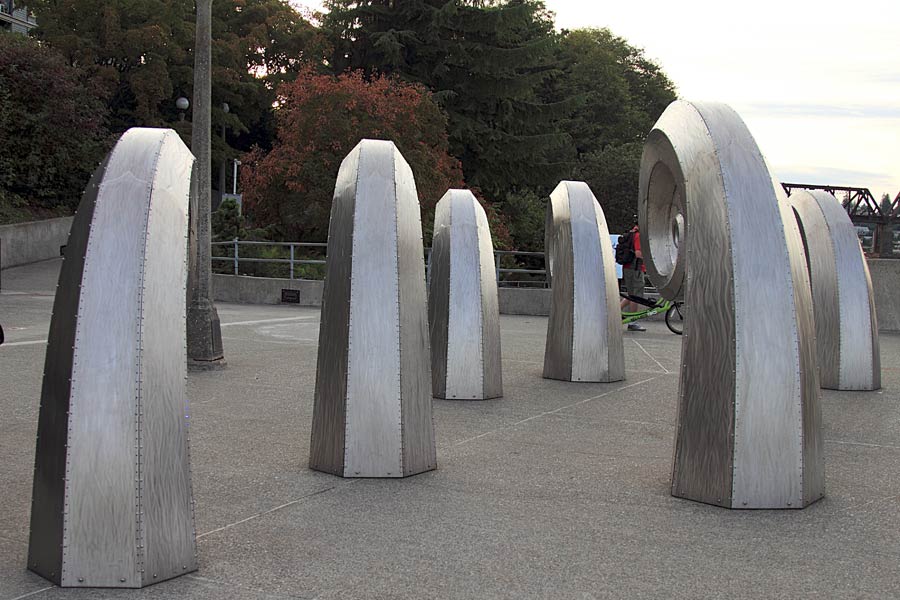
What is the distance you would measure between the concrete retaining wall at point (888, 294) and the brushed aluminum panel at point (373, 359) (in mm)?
14646

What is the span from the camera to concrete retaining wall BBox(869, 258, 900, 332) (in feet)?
61.5

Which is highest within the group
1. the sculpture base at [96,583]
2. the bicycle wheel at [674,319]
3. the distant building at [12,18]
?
the distant building at [12,18]

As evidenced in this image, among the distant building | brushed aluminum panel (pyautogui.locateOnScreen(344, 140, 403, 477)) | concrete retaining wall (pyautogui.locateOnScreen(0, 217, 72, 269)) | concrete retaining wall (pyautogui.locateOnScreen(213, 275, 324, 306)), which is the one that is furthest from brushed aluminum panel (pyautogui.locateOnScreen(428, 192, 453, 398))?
the distant building

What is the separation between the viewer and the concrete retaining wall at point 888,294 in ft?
61.5

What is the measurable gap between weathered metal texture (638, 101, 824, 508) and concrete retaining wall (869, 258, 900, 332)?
13.7 meters

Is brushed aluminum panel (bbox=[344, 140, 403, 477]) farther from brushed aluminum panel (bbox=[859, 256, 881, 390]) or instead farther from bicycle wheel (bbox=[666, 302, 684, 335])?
bicycle wheel (bbox=[666, 302, 684, 335])

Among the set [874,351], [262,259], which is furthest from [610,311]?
[262,259]

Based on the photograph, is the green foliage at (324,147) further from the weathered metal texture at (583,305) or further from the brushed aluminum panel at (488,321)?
the brushed aluminum panel at (488,321)

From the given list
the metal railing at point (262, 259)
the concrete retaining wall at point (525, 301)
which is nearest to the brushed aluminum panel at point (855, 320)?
the concrete retaining wall at point (525, 301)

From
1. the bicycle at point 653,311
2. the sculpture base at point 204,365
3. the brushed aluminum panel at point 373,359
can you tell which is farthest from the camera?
the bicycle at point 653,311

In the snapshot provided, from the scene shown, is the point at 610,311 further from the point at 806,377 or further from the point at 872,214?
the point at 872,214

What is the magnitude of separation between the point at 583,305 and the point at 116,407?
7.28 meters

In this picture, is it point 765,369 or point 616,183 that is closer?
point 765,369

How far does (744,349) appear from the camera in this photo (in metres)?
6.06
